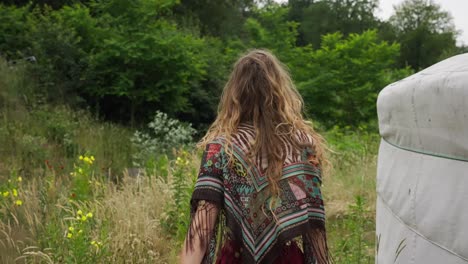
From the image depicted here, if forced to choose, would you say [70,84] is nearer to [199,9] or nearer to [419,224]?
[419,224]

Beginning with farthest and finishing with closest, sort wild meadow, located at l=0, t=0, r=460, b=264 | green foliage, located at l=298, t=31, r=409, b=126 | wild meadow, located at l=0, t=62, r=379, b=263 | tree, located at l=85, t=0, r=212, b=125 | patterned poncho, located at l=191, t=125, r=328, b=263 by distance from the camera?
green foliage, located at l=298, t=31, r=409, b=126 → tree, located at l=85, t=0, r=212, b=125 → wild meadow, located at l=0, t=0, r=460, b=264 → wild meadow, located at l=0, t=62, r=379, b=263 → patterned poncho, located at l=191, t=125, r=328, b=263

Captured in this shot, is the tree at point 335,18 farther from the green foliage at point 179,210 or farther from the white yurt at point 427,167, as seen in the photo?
the white yurt at point 427,167

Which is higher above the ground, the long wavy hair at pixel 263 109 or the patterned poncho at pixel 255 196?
the long wavy hair at pixel 263 109

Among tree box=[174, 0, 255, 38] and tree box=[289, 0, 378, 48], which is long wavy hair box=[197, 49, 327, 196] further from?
tree box=[289, 0, 378, 48]

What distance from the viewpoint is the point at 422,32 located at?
45.3 meters

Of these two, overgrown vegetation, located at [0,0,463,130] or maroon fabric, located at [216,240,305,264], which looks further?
overgrown vegetation, located at [0,0,463,130]

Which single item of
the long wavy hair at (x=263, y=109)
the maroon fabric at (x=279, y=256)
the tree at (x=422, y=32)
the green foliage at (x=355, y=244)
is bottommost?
the tree at (x=422, y=32)

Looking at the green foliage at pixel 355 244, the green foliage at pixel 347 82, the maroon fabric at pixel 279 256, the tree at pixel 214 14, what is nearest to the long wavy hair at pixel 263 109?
the maroon fabric at pixel 279 256

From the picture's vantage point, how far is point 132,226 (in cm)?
449

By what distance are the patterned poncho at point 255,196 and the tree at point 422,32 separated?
3915 cm

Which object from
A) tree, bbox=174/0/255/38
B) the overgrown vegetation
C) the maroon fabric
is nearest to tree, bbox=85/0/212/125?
the overgrown vegetation

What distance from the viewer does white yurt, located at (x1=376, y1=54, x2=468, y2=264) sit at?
1502 mm

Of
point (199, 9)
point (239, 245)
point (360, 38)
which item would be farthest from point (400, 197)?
point (199, 9)

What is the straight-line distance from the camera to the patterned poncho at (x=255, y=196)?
7.47 feet
